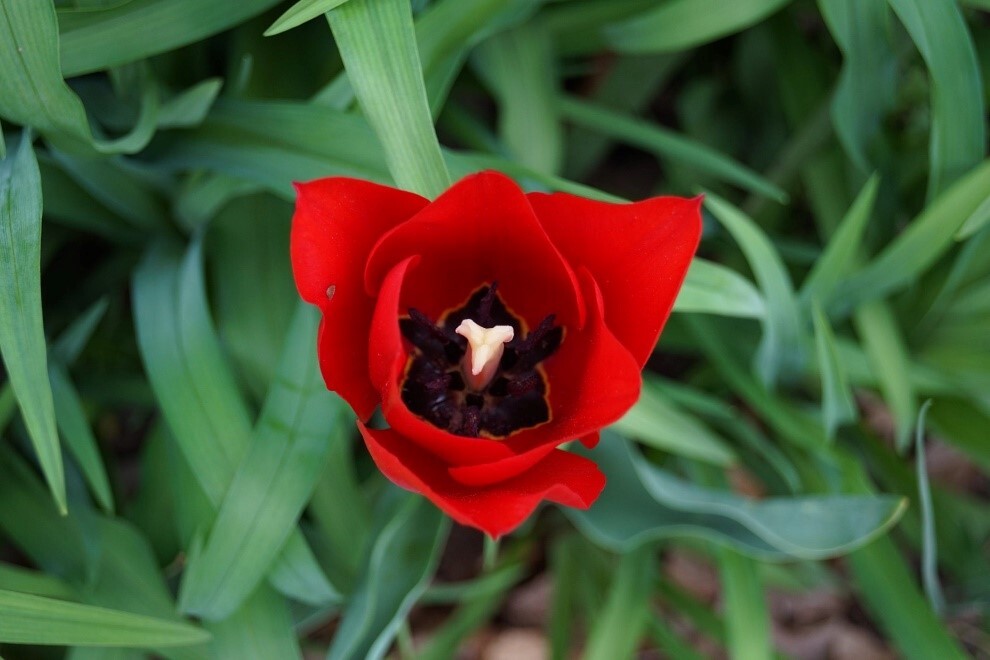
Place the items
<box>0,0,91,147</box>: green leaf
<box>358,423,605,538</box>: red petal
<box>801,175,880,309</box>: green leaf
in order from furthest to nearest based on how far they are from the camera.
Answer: <box>801,175,880,309</box>: green leaf < <box>0,0,91,147</box>: green leaf < <box>358,423,605,538</box>: red petal

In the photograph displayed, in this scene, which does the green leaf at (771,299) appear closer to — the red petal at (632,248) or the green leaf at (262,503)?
the red petal at (632,248)

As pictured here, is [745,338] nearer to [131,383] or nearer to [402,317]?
[402,317]

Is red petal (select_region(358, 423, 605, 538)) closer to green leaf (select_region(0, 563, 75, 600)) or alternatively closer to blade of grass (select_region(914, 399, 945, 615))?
blade of grass (select_region(914, 399, 945, 615))

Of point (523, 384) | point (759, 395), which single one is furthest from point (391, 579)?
point (759, 395)

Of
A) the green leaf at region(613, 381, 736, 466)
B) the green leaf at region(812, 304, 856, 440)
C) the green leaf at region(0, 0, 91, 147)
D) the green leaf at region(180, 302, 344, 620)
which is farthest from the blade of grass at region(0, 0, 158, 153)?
the green leaf at region(812, 304, 856, 440)

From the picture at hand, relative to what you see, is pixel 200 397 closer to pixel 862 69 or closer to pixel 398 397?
pixel 398 397
